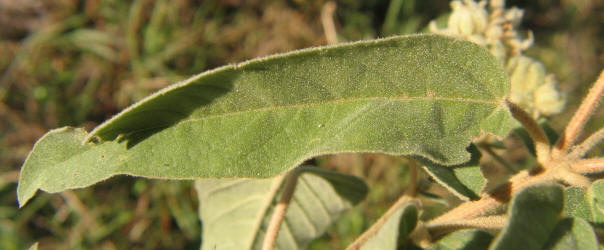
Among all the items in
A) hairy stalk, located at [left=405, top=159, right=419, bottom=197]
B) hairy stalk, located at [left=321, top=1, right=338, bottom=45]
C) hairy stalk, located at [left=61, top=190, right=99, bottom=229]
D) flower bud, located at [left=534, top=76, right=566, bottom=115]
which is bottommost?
hairy stalk, located at [left=61, top=190, right=99, bottom=229]

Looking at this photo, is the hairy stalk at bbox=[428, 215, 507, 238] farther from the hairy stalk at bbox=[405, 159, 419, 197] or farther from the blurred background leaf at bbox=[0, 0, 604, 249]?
the blurred background leaf at bbox=[0, 0, 604, 249]

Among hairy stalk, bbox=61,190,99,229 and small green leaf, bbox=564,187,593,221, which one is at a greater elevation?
small green leaf, bbox=564,187,593,221

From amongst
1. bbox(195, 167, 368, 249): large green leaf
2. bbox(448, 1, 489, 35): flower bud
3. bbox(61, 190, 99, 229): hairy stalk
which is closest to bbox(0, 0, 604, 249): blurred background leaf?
bbox(61, 190, 99, 229): hairy stalk

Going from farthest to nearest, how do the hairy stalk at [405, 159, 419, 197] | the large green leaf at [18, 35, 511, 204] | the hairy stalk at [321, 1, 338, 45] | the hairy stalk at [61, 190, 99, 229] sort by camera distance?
1. the hairy stalk at [321, 1, 338, 45]
2. the hairy stalk at [61, 190, 99, 229]
3. the hairy stalk at [405, 159, 419, 197]
4. the large green leaf at [18, 35, 511, 204]

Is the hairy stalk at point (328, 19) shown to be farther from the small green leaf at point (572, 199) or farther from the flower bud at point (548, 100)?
the small green leaf at point (572, 199)

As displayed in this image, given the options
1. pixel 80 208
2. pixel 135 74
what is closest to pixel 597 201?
pixel 80 208

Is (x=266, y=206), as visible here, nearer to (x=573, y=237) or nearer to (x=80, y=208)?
(x=573, y=237)

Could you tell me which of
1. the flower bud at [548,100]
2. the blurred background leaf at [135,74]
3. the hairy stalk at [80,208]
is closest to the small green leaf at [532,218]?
the flower bud at [548,100]
